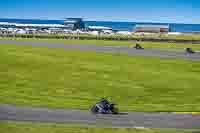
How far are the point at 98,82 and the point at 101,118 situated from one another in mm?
16705

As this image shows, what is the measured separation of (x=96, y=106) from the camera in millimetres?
36906

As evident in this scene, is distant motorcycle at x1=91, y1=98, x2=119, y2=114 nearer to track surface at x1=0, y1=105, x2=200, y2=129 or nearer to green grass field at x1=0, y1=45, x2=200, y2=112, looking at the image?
track surface at x1=0, y1=105, x2=200, y2=129

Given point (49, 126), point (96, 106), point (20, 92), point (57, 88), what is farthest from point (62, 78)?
point (49, 126)

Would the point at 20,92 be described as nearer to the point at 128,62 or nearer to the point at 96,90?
the point at 96,90

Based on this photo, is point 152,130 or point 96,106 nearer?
point 152,130

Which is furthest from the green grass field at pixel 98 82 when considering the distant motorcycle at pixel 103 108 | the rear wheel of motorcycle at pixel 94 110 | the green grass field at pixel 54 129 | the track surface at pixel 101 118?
the green grass field at pixel 54 129

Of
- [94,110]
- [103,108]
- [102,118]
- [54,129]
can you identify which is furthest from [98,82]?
[54,129]

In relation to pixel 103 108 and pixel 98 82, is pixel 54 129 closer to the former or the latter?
pixel 103 108

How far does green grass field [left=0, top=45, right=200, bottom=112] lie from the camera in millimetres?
42812

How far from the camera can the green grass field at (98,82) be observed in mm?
42812

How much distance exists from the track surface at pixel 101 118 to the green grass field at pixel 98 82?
2.56 metres

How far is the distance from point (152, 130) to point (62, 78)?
940 inches

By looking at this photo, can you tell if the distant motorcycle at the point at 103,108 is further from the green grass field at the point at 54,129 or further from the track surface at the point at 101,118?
the green grass field at the point at 54,129

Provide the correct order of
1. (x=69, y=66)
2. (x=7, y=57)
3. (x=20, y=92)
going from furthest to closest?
1. (x=7, y=57)
2. (x=69, y=66)
3. (x=20, y=92)
